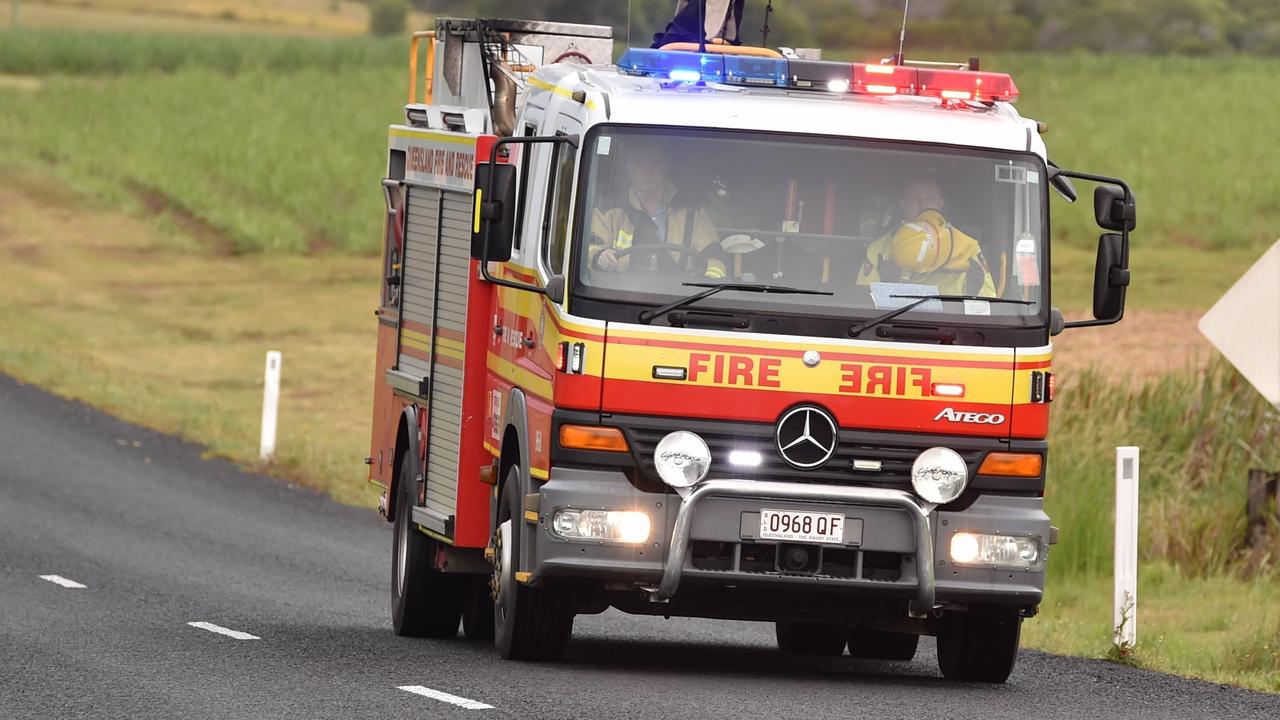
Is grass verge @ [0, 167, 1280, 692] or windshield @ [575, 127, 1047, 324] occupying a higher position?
windshield @ [575, 127, 1047, 324]

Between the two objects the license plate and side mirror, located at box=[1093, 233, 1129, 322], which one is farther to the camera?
side mirror, located at box=[1093, 233, 1129, 322]

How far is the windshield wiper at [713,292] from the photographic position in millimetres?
10281

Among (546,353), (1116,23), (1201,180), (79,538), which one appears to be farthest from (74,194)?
(1116,23)

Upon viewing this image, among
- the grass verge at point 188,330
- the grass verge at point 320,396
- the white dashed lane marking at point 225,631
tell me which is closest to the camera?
the white dashed lane marking at point 225,631

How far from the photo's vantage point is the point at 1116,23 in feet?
306

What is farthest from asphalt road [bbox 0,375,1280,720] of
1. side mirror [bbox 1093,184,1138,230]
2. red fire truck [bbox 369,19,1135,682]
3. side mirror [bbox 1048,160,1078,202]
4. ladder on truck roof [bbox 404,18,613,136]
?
ladder on truck roof [bbox 404,18,613,136]

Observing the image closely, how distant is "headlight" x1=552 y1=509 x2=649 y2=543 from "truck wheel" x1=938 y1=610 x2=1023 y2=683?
1.77 metres

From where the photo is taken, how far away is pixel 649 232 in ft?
34.3

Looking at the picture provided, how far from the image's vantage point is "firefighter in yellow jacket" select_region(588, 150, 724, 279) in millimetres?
10438

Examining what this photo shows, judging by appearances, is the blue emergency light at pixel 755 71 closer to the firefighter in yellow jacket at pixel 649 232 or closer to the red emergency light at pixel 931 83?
the red emergency light at pixel 931 83

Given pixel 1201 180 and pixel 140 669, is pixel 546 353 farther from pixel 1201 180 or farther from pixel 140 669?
pixel 1201 180

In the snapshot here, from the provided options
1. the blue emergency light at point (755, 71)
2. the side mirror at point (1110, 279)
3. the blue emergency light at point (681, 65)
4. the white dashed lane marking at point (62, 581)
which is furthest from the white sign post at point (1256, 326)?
the white dashed lane marking at point (62, 581)

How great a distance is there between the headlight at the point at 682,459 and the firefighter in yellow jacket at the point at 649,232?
2.35 ft

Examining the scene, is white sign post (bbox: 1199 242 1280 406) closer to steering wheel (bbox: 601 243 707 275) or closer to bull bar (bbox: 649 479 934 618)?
bull bar (bbox: 649 479 934 618)
